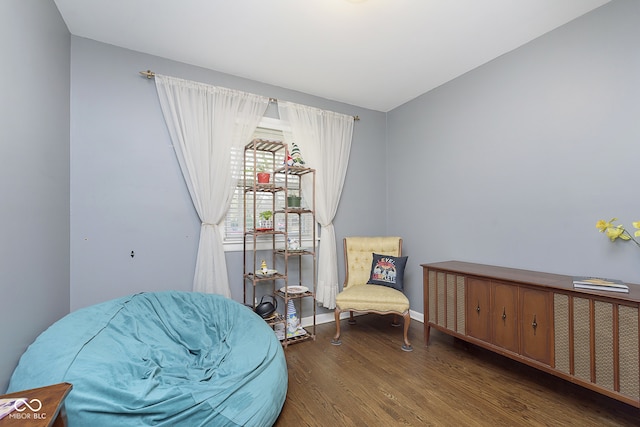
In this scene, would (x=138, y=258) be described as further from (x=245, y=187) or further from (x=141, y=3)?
(x=141, y=3)

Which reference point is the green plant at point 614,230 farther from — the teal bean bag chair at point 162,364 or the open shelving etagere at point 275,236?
the teal bean bag chair at point 162,364

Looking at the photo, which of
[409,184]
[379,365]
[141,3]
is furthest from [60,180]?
[409,184]

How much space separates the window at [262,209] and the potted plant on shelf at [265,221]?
164 mm

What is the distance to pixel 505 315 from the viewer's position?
7.47ft

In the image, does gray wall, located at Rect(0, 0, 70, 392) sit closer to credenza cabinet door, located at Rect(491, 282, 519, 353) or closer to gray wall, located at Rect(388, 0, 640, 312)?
credenza cabinet door, located at Rect(491, 282, 519, 353)

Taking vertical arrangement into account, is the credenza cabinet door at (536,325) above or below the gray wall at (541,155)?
below

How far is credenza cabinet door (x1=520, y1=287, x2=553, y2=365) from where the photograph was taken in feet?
6.67

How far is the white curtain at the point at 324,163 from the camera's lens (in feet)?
11.2

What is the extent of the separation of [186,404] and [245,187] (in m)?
1.99

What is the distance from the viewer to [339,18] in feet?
7.31

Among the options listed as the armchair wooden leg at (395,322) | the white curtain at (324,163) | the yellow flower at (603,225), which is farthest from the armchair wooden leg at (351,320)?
the yellow flower at (603,225)

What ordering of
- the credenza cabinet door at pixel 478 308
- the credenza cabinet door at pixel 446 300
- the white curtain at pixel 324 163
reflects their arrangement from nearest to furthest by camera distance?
the credenza cabinet door at pixel 478 308 → the credenza cabinet door at pixel 446 300 → the white curtain at pixel 324 163

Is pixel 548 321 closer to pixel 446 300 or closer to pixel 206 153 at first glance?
pixel 446 300

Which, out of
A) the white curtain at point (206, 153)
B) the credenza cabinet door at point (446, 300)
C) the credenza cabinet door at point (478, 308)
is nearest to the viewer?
the credenza cabinet door at point (478, 308)
